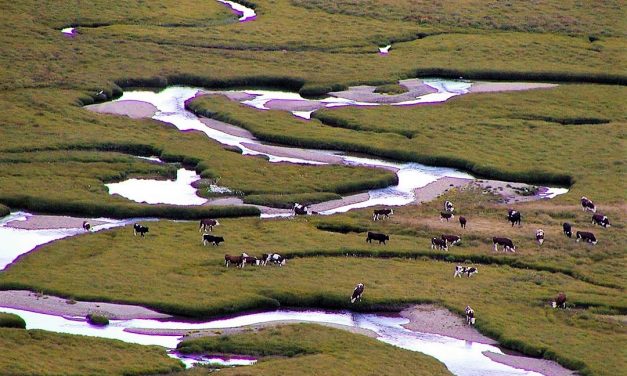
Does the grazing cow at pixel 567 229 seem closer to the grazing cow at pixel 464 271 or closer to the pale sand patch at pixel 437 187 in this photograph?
the grazing cow at pixel 464 271

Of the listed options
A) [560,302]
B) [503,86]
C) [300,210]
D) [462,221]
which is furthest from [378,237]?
[503,86]

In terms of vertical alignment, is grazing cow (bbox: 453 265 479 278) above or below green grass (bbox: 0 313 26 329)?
above

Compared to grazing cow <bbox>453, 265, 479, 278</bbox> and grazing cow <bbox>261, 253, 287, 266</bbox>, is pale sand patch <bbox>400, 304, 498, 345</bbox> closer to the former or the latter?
grazing cow <bbox>453, 265, 479, 278</bbox>

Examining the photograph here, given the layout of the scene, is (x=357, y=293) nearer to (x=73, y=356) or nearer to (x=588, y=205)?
(x=73, y=356)

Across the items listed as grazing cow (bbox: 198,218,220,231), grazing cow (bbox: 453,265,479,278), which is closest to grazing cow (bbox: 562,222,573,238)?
grazing cow (bbox: 453,265,479,278)

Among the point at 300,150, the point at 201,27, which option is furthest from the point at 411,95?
the point at 201,27

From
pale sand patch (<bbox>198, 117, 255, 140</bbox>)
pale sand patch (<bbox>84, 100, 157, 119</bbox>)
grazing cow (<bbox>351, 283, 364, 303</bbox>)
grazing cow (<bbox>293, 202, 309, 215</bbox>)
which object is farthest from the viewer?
pale sand patch (<bbox>84, 100, 157, 119</bbox>)
